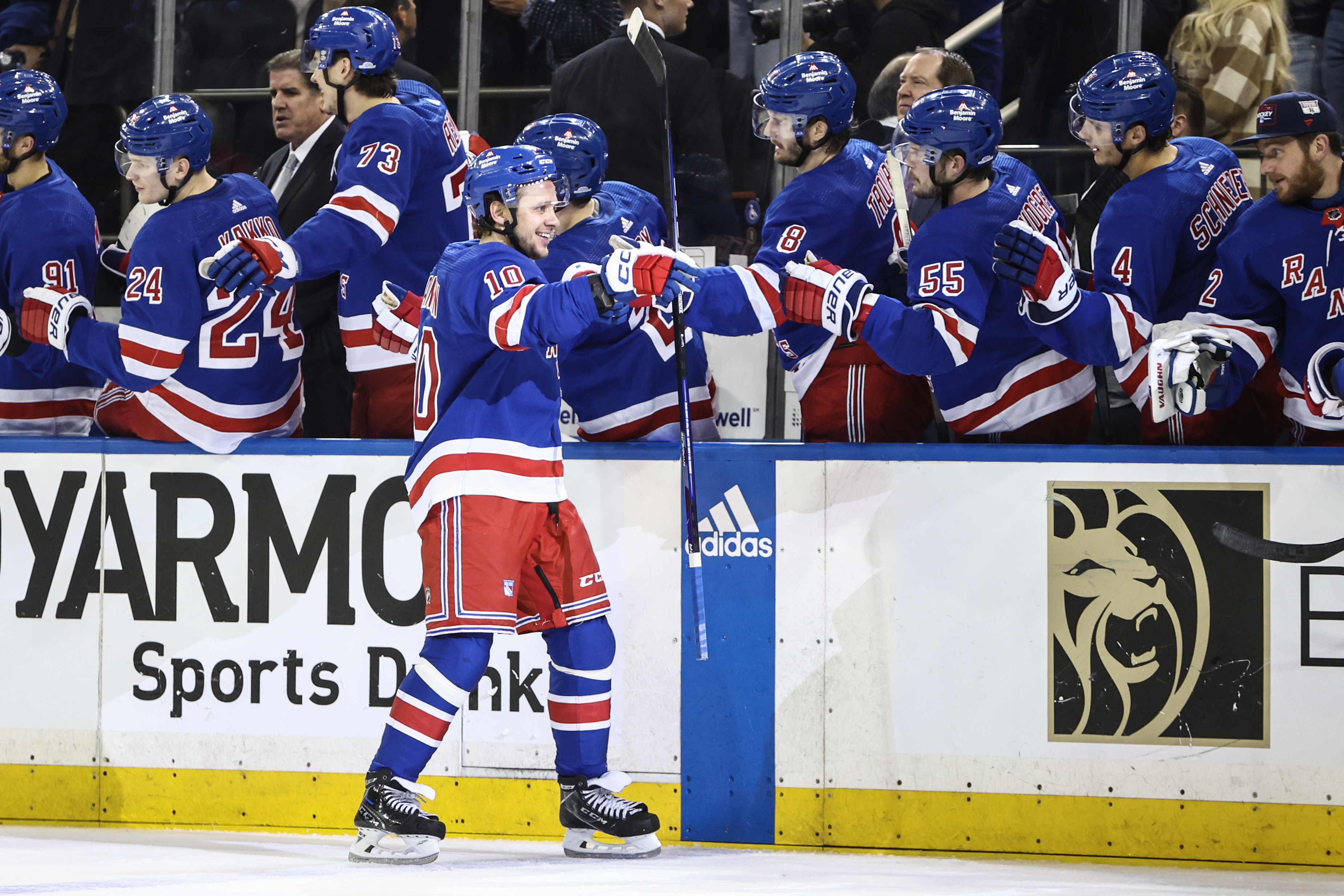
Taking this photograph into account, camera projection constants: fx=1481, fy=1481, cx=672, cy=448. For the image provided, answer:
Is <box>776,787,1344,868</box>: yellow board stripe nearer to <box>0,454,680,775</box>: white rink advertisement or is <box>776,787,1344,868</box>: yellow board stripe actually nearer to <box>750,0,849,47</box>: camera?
<box>0,454,680,775</box>: white rink advertisement

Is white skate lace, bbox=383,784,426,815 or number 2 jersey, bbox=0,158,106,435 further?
number 2 jersey, bbox=0,158,106,435

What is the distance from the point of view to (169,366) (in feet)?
12.8

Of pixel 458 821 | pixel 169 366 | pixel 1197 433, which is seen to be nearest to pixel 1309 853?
pixel 1197 433

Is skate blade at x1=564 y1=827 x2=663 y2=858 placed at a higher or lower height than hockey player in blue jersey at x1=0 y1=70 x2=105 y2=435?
lower

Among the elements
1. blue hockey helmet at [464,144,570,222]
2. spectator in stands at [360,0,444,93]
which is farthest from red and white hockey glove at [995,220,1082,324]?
spectator in stands at [360,0,444,93]

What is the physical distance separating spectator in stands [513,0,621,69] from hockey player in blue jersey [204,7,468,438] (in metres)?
1.22

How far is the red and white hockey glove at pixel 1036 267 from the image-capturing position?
3510 millimetres

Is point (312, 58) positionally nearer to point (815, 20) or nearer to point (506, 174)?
point (506, 174)

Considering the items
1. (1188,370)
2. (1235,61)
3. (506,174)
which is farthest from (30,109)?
(1235,61)

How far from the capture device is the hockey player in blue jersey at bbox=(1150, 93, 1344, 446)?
11.6ft

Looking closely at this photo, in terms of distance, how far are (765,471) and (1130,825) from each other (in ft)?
4.00

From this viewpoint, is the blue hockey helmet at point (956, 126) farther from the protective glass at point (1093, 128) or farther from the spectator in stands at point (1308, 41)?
the spectator in stands at point (1308, 41)

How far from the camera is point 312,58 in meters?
4.26

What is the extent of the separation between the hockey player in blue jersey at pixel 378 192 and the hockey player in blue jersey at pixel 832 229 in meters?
0.97
